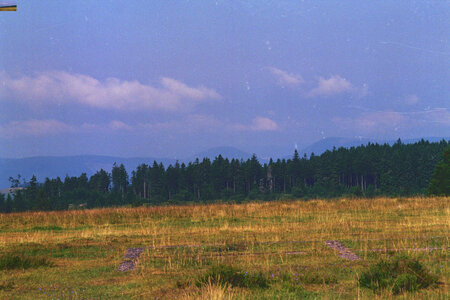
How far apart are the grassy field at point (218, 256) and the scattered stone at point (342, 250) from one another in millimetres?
251

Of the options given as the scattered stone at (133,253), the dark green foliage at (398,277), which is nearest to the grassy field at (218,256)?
the dark green foliage at (398,277)

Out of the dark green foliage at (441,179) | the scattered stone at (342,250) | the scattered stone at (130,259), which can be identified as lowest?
the scattered stone at (342,250)

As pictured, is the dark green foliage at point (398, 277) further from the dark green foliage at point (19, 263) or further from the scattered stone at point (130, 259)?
the dark green foliage at point (19, 263)

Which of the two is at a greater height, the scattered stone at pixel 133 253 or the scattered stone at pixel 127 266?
the scattered stone at pixel 133 253

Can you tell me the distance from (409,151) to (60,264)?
14899 centimetres

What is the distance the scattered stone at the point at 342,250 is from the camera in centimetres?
1229

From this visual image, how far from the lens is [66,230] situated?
22625 mm

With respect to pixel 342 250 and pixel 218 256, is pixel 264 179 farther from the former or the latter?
pixel 218 256

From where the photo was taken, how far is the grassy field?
29.6 feet

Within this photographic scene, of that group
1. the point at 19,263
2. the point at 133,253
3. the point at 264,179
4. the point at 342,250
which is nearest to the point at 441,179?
the point at 342,250

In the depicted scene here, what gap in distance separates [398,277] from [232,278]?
133 inches

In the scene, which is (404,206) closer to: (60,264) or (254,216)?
(254,216)

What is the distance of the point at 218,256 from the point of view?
12727 millimetres

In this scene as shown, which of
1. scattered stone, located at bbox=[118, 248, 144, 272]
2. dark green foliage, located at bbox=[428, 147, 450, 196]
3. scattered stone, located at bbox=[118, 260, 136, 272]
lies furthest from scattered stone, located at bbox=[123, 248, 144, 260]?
dark green foliage, located at bbox=[428, 147, 450, 196]
